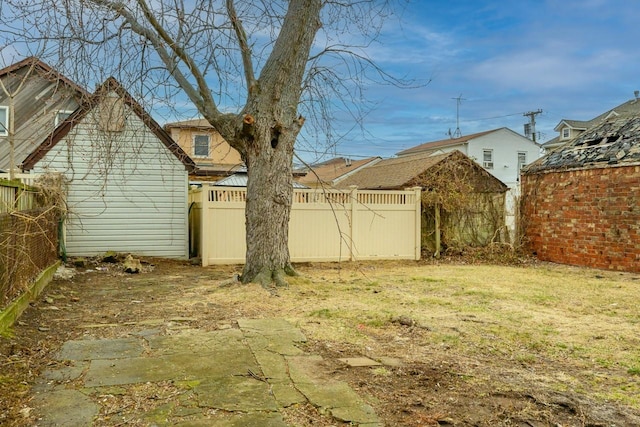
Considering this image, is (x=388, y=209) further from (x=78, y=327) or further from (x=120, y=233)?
(x=78, y=327)

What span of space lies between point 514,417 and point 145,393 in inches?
92.6

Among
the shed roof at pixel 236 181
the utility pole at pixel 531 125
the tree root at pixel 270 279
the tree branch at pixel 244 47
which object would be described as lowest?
the tree root at pixel 270 279

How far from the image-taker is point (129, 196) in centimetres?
1259

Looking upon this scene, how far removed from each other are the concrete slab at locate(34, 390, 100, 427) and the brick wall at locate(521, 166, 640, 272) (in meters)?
10.6

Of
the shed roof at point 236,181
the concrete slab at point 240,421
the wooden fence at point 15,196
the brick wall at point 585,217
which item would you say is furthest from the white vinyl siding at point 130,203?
the concrete slab at point 240,421

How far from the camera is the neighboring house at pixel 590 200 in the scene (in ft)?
34.6

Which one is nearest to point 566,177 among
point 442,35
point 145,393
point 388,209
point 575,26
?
point 575,26

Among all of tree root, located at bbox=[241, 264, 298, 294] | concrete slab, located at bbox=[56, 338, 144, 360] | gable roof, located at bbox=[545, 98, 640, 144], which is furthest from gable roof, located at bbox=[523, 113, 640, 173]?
gable roof, located at bbox=[545, 98, 640, 144]

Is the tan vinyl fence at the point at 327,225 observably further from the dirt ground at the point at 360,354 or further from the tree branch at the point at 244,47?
the tree branch at the point at 244,47

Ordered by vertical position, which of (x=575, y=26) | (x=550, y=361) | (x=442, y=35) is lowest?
(x=550, y=361)

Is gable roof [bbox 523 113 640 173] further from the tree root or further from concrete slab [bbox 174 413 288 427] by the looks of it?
concrete slab [bbox 174 413 288 427]

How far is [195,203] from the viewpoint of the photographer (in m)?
13.2

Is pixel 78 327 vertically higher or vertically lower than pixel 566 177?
lower

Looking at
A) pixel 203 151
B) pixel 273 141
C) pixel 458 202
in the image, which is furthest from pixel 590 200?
pixel 203 151
